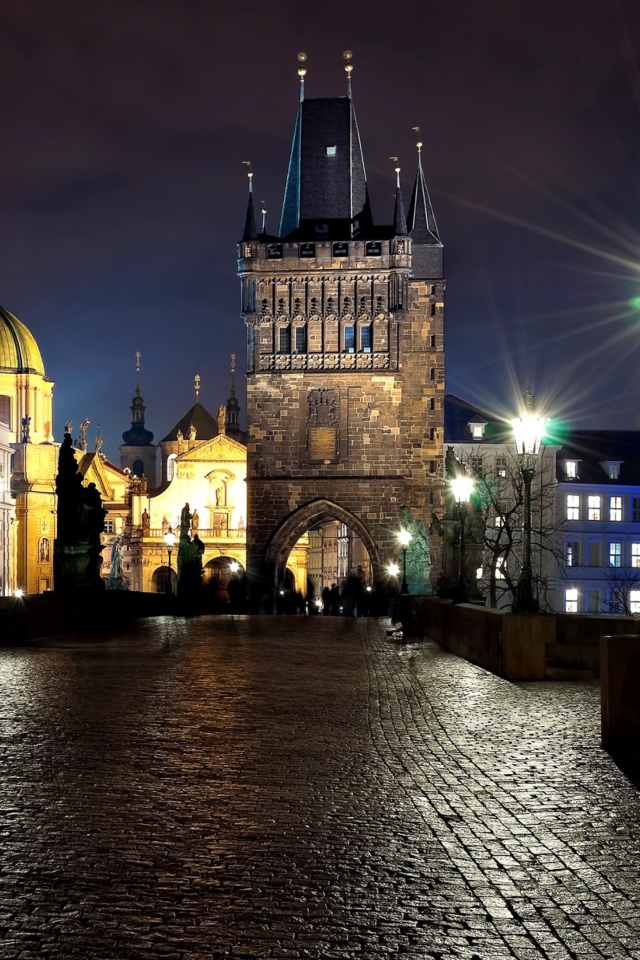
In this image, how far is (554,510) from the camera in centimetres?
6253

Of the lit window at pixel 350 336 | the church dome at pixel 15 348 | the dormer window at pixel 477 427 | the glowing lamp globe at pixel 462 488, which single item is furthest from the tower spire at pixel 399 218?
the church dome at pixel 15 348

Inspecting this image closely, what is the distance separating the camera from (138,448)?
5527 inches

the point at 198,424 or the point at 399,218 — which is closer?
the point at 399,218

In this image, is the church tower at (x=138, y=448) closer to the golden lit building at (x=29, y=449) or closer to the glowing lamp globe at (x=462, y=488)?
the golden lit building at (x=29, y=449)

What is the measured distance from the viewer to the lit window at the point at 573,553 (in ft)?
201

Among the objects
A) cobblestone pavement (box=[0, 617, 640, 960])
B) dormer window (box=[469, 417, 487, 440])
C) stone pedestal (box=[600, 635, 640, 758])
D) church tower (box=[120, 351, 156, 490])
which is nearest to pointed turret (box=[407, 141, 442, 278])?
dormer window (box=[469, 417, 487, 440])

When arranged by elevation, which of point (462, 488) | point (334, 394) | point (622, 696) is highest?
point (334, 394)

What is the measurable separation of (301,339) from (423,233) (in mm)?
9076

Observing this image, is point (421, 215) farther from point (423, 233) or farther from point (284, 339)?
point (284, 339)

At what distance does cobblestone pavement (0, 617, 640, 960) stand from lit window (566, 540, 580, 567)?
164ft

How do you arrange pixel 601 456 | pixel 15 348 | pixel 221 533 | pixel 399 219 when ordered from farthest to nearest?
pixel 15 348 → pixel 221 533 → pixel 601 456 → pixel 399 219

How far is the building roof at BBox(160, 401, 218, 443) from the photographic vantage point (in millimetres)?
111000

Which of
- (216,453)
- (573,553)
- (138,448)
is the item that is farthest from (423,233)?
(138,448)

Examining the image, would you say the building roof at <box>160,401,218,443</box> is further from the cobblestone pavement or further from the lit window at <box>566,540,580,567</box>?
the cobblestone pavement
